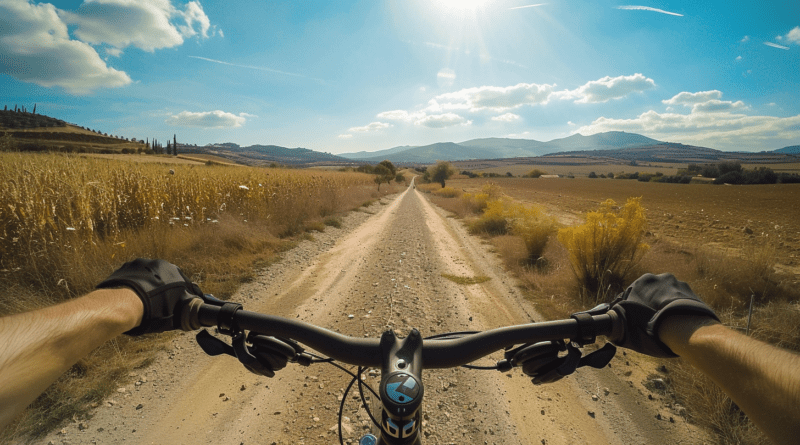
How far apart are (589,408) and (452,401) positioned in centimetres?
142

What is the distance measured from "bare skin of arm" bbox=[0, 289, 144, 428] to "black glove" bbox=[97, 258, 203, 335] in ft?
0.13

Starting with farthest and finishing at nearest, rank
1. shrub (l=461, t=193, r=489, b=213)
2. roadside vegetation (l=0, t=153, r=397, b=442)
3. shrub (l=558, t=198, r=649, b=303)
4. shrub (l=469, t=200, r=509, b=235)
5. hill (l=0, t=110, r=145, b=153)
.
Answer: hill (l=0, t=110, r=145, b=153) → shrub (l=461, t=193, r=489, b=213) → shrub (l=469, t=200, r=509, b=235) → shrub (l=558, t=198, r=649, b=303) → roadside vegetation (l=0, t=153, r=397, b=442)

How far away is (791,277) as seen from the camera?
6684mm

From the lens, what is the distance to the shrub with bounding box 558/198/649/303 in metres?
5.75

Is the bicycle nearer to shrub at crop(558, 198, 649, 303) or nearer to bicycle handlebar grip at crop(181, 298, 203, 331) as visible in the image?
bicycle handlebar grip at crop(181, 298, 203, 331)

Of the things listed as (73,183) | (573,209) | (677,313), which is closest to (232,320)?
(677,313)

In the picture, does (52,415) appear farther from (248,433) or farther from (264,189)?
(264,189)

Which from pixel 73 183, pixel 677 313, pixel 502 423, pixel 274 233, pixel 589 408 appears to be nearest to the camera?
pixel 677 313

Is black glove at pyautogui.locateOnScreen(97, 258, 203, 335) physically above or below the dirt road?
above

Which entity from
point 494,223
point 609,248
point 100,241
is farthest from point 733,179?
point 100,241

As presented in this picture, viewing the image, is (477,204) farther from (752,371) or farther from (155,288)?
(155,288)

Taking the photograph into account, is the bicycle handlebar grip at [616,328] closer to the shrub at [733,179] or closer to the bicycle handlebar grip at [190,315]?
the bicycle handlebar grip at [190,315]

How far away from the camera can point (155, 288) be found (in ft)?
3.89

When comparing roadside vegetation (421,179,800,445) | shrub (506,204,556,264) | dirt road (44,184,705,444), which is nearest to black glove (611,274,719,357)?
dirt road (44,184,705,444)
